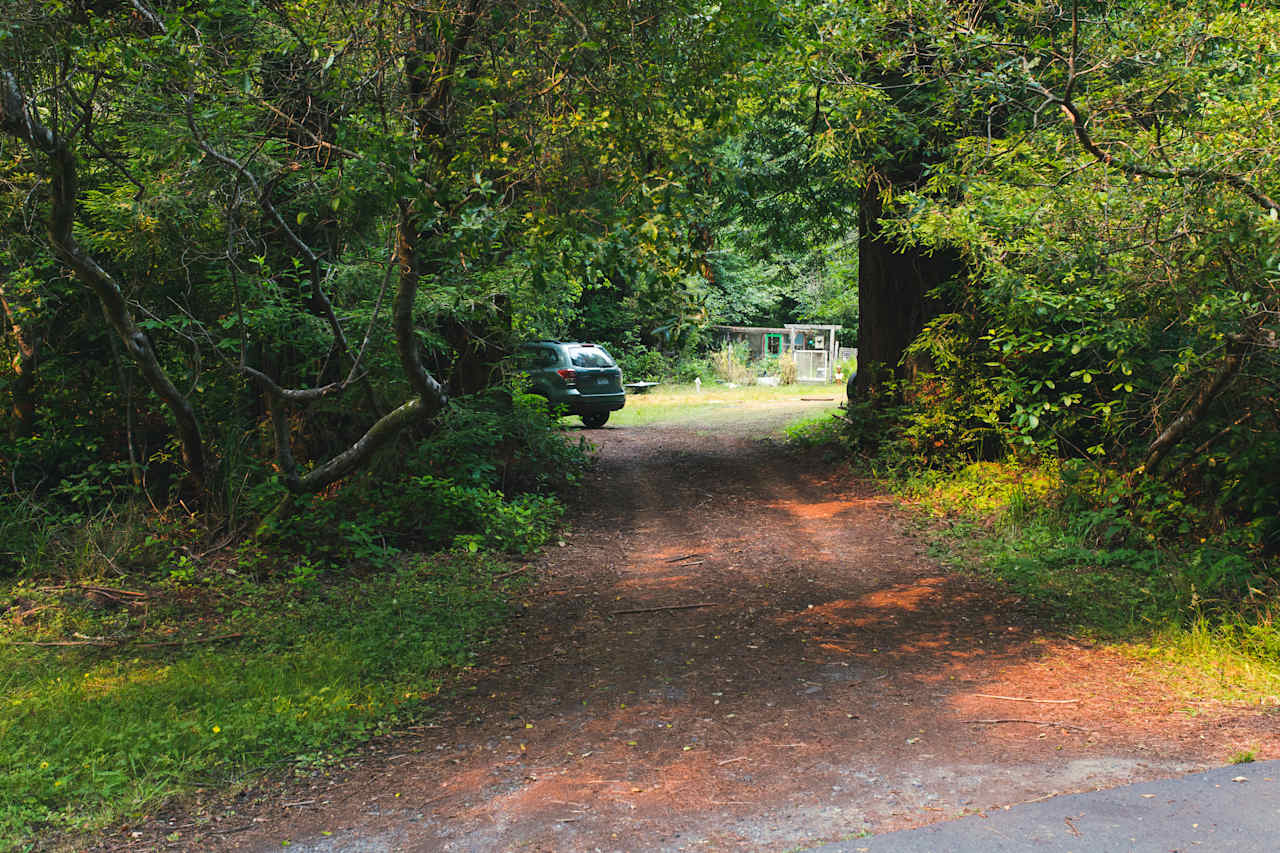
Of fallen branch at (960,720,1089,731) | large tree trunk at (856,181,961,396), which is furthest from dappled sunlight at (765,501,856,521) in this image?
fallen branch at (960,720,1089,731)

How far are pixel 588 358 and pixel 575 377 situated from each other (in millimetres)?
494

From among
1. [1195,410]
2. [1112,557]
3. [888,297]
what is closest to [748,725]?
[1112,557]

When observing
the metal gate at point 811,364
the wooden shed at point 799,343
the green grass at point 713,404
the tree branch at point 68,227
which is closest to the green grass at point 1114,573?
the tree branch at point 68,227

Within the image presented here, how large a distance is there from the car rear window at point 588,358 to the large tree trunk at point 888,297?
5541 mm

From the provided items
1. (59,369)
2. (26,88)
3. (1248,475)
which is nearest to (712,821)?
(1248,475)

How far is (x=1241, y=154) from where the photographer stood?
5.33 metres

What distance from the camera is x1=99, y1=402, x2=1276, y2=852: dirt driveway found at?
3752mm

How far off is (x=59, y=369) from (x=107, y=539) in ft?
7.00

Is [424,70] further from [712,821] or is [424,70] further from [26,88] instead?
[712,821]

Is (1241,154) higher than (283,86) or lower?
lower

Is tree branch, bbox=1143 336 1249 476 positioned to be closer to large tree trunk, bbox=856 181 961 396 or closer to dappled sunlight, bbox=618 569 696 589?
large tree trunk, bbox=856 181 961 396

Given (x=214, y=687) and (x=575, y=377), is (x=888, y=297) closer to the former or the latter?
(x=575, y=377)

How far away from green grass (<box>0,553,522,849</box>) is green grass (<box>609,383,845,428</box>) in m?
10.9

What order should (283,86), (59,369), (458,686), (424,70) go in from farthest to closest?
(59,369) < (283,86) < (424,70) < (458,686)
